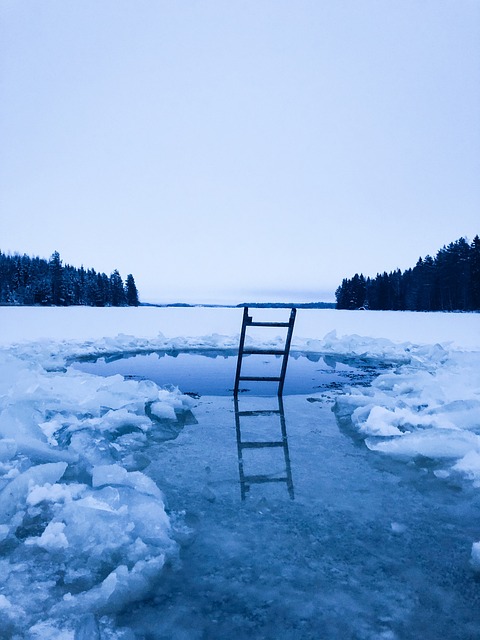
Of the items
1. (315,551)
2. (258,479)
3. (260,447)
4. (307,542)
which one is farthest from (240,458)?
(315,551)

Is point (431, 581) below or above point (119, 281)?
below

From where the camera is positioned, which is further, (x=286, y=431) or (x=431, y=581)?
(x=286, y=431)

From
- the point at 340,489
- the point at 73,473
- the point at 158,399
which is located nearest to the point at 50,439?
the point at 73,473

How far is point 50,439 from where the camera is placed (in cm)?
472

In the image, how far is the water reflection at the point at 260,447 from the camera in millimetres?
3709

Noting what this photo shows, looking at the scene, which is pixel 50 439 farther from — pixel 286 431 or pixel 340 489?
pixel 340 489

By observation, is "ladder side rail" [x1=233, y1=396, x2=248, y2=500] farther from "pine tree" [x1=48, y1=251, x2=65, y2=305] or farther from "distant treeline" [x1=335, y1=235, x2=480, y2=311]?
"pine tree" [x1=48, y1=251, x2=65, y2=305]

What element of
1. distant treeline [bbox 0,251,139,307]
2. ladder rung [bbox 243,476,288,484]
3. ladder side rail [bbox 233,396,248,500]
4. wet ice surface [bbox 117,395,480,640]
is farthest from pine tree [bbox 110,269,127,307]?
ladder rung [bbox 243,476,288,484]

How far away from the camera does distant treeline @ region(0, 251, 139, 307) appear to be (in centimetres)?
7556

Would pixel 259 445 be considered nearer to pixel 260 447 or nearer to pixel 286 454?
A: pixel 260 447

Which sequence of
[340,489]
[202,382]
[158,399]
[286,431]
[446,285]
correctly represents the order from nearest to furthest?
1. [340,489]
2. [286,431]
3. [158,399]
4. [202,382]
5. [446,285]

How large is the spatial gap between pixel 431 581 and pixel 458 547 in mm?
518

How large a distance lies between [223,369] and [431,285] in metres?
65.2

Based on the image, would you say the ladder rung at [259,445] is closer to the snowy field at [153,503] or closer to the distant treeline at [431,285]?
the snowy field at [153,503]
